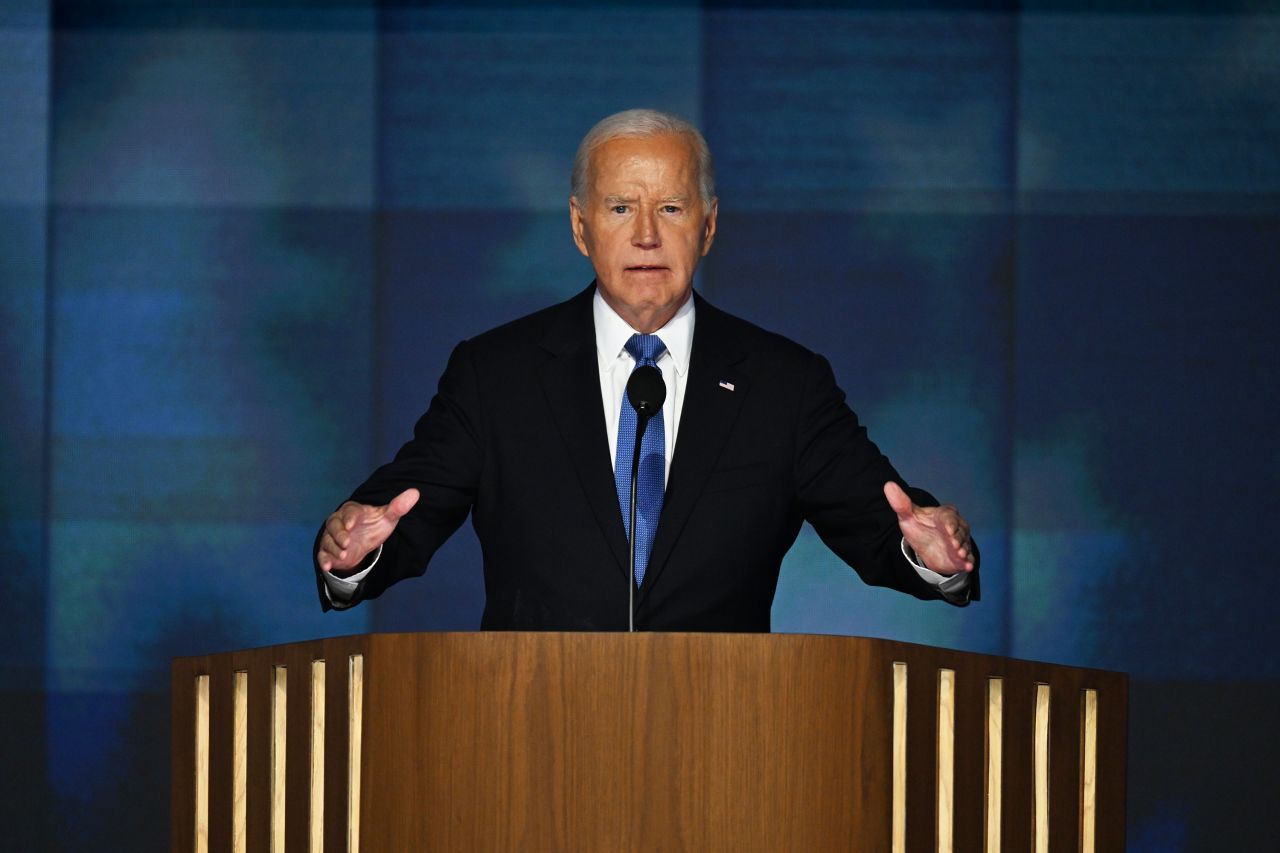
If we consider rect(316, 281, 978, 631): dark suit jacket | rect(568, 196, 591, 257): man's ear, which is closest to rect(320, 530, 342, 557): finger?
rect(316, 281, 978, 631): dark suit jacket

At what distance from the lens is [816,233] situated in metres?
4.67

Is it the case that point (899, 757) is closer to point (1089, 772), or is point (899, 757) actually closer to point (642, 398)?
point (1089, 772)

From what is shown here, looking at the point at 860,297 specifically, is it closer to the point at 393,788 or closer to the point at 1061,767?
the point at 1061,767

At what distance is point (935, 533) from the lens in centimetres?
237

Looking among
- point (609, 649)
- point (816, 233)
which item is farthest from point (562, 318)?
point (816, 233)

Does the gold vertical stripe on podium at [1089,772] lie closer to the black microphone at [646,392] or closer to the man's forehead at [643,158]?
the black microphone at [646,392]

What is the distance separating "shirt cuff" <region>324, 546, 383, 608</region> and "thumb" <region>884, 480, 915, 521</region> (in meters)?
0.71

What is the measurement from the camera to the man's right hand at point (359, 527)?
229 cm

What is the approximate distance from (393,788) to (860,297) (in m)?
2.90

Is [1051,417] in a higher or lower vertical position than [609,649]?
higher

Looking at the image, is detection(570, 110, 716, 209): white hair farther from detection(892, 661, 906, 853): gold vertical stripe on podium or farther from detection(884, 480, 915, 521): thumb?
detection(892, 661, 906, 853): gold vertical stripe on podium

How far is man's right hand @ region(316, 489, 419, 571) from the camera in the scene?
7.52 feet

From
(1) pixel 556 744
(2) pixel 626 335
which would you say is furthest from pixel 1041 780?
(2) pixel 626 335

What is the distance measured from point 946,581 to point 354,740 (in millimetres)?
Result: 897
